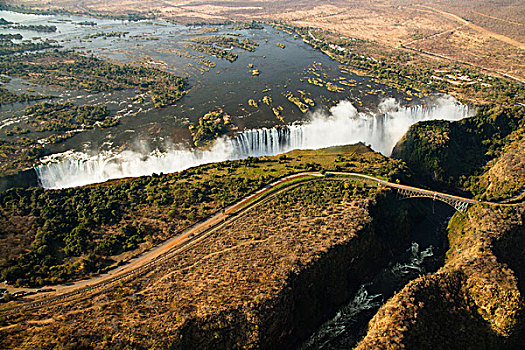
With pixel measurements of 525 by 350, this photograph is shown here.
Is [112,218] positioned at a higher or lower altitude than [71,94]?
lower

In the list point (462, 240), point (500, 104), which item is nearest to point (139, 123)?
point (462, 240)

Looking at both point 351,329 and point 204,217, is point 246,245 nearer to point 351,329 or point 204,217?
point 204,217

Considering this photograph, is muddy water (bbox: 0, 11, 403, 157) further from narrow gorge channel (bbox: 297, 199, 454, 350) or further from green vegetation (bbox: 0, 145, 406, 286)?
narrow gorge channel (bbox: 297, 199, 454, 350)

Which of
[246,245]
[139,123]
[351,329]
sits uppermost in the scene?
[139,123]

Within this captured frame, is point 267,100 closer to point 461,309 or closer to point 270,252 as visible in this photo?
point 270,252

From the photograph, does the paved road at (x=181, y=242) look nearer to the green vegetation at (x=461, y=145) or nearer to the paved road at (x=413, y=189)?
the paved road at (x=413, y=189)

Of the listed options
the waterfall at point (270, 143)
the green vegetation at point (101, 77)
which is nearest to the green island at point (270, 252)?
the waterfall at point (270, 143)

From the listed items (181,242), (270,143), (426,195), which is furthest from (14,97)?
(426,195)
